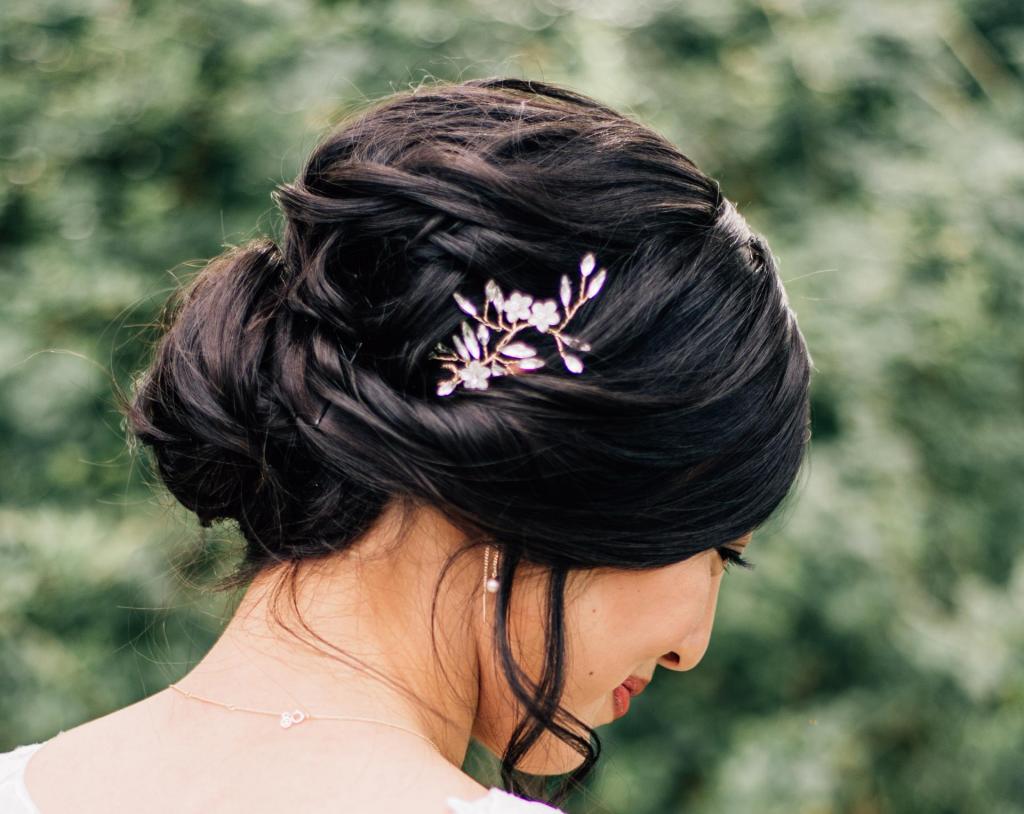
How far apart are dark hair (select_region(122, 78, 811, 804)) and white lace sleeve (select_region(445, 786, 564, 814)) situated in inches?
9.9

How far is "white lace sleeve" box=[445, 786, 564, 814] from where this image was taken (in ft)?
4.16

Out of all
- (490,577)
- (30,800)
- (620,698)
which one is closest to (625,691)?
(620,698)

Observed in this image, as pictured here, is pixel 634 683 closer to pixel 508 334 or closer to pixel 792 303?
pixel 508 334

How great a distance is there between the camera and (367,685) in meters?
1.46

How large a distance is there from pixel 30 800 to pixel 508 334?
0.84 metres

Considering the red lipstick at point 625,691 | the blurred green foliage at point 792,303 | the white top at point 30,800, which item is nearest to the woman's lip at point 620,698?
the red lipstick at point 625,691

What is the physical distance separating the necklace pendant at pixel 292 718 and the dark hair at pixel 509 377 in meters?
0.23

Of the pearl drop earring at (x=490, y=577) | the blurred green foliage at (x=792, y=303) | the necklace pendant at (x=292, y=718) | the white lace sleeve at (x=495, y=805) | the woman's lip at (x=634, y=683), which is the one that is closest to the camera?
the white lace sleeve at (x=495, y=805)

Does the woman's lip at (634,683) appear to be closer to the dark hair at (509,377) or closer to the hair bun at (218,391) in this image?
the dark hair at (509,377)

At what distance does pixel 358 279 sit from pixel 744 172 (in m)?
2.35

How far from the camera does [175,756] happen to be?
1387mm

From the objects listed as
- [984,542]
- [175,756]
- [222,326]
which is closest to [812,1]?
[984,542]

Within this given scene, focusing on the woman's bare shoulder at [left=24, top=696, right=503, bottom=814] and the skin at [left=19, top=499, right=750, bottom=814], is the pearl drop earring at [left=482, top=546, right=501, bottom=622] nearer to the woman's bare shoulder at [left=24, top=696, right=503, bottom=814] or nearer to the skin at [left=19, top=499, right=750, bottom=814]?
the skin at [left=19, top=499, right=750, bottom=814]

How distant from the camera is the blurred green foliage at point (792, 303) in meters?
3.02
